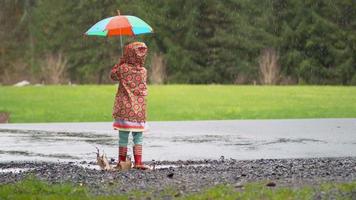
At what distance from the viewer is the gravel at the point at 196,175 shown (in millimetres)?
7848

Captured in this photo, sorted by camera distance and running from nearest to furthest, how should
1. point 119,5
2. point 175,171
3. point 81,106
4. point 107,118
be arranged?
point 175,171
point 107,118
point 81,106
point 119,5

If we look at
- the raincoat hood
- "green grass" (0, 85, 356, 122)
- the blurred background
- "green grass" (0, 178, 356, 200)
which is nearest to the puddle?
the raincoat hood

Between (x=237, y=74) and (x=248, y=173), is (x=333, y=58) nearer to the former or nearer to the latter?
(x=237, y=74)

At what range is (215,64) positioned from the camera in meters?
55.8

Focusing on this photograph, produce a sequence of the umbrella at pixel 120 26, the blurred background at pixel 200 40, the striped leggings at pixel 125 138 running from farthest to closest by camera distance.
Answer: the blurred background at pixel 200 40
the umbrella at pixel 120 26
the striped leggings at pixel 125 138

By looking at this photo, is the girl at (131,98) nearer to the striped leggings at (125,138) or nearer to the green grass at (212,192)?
the striped leggings at (125,138)

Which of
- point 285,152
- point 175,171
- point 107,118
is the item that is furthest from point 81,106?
point 175,171

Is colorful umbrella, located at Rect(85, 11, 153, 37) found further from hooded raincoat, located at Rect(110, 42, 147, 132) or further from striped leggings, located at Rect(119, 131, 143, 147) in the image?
striped leggings, located at Rect(119, 131, 143, 147)

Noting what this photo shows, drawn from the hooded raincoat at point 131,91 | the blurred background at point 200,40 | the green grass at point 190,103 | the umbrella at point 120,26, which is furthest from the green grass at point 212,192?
the blurred background at point 200,40

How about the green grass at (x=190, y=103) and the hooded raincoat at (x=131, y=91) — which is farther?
the green grass at (x=190, y=103)

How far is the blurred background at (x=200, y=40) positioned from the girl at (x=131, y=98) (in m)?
36.2

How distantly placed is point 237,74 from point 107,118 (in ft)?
107

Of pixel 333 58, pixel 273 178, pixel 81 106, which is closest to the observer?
pixel 273 178

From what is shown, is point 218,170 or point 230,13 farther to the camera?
point 230,13
